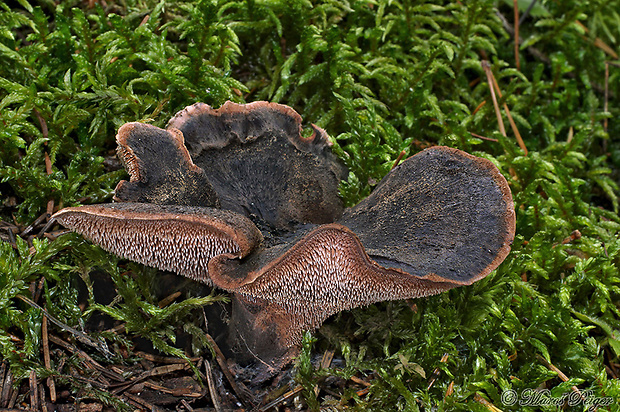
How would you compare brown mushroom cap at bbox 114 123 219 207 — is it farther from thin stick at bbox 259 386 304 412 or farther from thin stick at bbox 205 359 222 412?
thin stick at bbox 259 386 304 412

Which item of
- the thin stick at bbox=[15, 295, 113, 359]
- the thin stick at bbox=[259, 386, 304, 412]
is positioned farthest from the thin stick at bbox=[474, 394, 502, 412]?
the thin stick at bbox=[15, 295, 113, 359]

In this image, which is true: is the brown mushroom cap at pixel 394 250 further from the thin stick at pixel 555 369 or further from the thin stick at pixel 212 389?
the thin stick at pixel 555 369

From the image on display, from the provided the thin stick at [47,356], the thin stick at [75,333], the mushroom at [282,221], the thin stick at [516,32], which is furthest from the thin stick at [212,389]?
the thin stick at [516,32]

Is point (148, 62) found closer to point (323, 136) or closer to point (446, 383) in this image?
point (323, 136)

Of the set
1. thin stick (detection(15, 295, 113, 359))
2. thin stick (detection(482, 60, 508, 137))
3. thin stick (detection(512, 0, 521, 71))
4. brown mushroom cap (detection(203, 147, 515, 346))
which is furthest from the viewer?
thin stick (detection(512, 0, 521, 71))

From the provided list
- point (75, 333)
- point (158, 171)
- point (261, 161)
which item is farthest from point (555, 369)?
point (75, 333)

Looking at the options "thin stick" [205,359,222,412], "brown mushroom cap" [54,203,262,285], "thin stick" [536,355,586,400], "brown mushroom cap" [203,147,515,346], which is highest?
"brown mushroom cap" [54,203,262,285]

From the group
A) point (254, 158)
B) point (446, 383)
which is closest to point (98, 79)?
point (254, 158)
